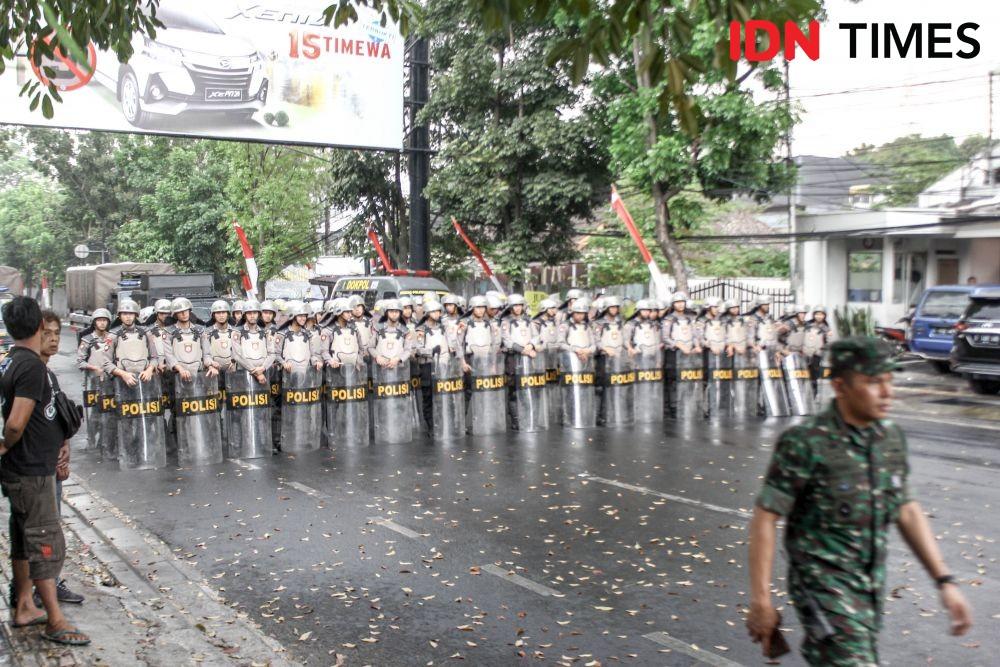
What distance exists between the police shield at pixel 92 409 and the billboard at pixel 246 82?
413 inches

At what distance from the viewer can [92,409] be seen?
41.2 feet

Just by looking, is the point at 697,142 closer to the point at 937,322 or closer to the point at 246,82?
the point at 937,322

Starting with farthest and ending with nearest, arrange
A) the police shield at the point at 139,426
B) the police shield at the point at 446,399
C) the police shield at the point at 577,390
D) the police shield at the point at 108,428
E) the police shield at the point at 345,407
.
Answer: the police shield at the point at 577,390, the police shield at the point at 446,399, the police shield at the point at 345,407, the police shield at the point at 108,428, the police shield at the point at 139,426

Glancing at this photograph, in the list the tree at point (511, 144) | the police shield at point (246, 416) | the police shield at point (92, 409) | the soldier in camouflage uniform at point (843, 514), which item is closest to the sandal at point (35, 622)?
the soldier in camouflage uniform at point (843, 514)

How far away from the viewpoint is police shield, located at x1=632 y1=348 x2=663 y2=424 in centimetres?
1427

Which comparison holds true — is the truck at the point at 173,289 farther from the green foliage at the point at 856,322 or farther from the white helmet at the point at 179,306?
the green foliage at the point at 856,322

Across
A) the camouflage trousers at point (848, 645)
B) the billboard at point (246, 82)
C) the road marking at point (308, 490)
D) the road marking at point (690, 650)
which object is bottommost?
the road marking at point (308, 490)

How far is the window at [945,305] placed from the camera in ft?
69.5

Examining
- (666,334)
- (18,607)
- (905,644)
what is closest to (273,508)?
(18,607)

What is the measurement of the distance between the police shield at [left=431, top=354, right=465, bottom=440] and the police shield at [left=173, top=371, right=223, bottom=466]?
9.71 feet

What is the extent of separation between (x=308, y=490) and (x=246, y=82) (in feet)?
51.9

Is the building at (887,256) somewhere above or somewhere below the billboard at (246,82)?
below

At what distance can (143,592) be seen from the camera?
6.47 m

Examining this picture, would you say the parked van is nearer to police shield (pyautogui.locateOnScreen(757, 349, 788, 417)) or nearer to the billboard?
the billboard
